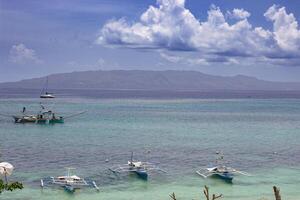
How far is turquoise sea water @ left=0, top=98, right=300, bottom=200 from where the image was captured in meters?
41.5

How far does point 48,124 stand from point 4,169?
252ft

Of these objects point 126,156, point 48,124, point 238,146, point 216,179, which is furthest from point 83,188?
point 48,124

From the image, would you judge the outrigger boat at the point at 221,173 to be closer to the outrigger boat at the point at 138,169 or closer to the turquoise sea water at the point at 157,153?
the turquoise sea water at the point at 157,153

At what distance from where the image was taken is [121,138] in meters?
75.2

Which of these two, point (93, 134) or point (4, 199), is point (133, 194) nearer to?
point (4, 199)

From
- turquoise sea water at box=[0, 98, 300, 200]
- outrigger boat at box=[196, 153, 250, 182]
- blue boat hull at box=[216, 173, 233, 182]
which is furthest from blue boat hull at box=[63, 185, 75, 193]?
blue boat hull at box=[216, 173, 233, 182]

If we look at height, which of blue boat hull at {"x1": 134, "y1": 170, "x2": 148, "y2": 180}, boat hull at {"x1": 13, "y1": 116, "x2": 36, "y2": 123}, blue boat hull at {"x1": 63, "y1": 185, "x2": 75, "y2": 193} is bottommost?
blue boat hull at {"x1": 63, "y1": 185, "x2": 75, "y2": 193}

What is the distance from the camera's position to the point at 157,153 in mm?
60781

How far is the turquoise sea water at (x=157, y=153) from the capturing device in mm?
41531

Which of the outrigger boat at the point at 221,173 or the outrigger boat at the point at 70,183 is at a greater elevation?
the outrigger boat at the point at 221,173

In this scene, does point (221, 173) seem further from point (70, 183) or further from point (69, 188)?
point (69, 188)

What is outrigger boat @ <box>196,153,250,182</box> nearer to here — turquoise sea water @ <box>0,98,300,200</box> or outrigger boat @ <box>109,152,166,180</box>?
turquoise sea water @ <box>0,98,300,200</box>

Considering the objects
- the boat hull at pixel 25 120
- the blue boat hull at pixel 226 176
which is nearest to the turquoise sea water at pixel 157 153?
the blue boat hull at pixel 226 176

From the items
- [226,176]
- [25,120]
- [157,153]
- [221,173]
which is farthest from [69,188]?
[25,120]
